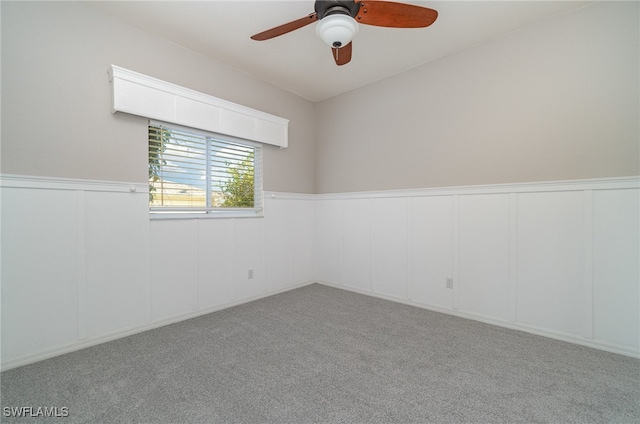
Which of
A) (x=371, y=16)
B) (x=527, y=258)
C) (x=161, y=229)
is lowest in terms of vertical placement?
(x=527, y=258)

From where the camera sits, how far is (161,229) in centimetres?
269

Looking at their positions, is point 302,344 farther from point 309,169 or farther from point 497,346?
point 309,169

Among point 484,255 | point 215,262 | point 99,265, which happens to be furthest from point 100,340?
point 484,255

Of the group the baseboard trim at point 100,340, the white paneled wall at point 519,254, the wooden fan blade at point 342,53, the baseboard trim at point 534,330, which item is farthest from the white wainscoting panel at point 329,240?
the wooden fan blade at point 342,53

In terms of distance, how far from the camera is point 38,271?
2053mm

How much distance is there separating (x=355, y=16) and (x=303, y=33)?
36.9 inches

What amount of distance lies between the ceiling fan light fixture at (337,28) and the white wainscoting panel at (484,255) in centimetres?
196

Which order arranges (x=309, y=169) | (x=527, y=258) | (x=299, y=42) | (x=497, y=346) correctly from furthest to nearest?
(x=309, y=169)
(x=299, y=42)
(x=527, y=258)
(x=497, y=346)

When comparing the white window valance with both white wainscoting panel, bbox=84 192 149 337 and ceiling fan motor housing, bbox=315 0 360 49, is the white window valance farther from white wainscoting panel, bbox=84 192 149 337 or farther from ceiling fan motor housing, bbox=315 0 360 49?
ceiling fan motor housing, bbox=315 0 360 49

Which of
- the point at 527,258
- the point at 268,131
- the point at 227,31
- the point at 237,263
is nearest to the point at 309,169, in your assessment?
the point at 268,131

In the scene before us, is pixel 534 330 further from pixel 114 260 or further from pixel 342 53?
pixel 114 260

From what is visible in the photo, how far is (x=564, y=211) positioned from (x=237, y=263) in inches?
126

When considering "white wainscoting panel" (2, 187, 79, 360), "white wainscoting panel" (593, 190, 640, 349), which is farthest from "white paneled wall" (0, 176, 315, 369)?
"white wainscoting panel" (593, 190, 640, 349)

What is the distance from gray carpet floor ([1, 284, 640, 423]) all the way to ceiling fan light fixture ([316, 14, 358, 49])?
2.20 meters
